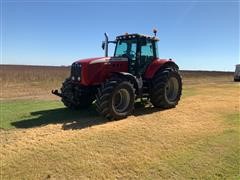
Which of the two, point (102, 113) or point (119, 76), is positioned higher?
point (119, 76)

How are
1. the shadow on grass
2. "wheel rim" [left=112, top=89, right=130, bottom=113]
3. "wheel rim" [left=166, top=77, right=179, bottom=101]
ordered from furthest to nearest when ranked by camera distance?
"wheel rim" [left=166, top=77, right=179, bottom=101]
"wheel rim" [left=112, top=89, right=130, bottom=113]
the shadow on grass

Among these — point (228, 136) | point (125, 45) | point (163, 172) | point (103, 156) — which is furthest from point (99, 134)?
point (125, 45)

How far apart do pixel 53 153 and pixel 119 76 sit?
4.02m

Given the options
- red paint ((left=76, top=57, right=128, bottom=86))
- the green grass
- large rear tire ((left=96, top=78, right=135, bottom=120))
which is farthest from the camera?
red paint ((left=76, top=57, right=128, bottom=86))

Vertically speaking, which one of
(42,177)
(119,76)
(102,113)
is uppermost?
(119,76)

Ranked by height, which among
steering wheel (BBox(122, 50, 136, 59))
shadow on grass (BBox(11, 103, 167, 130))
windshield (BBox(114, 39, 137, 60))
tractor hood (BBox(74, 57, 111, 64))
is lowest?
shadow on grass (BBox(11, 103, 167, 130))

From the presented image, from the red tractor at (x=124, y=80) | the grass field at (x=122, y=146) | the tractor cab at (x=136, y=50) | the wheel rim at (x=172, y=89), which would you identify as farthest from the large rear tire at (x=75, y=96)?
the wheel rim at (x=172, y=89)

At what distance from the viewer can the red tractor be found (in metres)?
10.5

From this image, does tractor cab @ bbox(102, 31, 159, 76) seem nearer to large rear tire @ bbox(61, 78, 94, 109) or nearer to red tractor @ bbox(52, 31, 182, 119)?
red tractor @ bbox(52, 31, 182, 119)

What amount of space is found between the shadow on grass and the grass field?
3 centimetres

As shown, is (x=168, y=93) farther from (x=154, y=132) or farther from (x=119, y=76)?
(x=154, y=132)

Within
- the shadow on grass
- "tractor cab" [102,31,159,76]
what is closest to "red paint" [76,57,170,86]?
"tractor cab" [102,31,159,76]

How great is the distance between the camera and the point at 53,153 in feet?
25.4

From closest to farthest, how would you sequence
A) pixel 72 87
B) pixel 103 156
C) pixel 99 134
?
pixel 103 156 < pixel 99 134 < pixel 72 87
